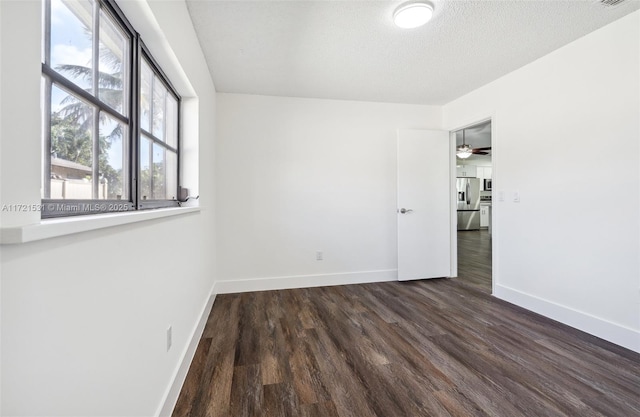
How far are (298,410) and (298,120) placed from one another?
2881 millimetres

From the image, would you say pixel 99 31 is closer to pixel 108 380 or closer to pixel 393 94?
pixel 108 380

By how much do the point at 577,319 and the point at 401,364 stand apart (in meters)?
1.68

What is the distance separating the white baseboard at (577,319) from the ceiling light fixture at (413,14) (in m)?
2.63

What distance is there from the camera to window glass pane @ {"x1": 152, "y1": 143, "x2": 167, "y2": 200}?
1.64 metres

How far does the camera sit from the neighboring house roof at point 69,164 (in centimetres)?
78

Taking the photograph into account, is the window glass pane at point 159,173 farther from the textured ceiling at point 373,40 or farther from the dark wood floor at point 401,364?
the dark wood floor at point 401,364

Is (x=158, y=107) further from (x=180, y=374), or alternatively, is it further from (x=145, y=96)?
(x=180, y=374)

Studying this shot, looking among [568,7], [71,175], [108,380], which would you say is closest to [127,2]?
[71,175]

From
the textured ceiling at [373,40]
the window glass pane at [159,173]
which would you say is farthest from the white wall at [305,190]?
the window glass pane at [159,173]

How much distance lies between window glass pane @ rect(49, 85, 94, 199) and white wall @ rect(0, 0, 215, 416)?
192mm

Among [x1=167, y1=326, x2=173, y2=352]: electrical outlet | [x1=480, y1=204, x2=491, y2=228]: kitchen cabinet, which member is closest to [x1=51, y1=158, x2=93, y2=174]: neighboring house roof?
[x1=167, y1=326, x2=173, y2=352]: electrical outlet

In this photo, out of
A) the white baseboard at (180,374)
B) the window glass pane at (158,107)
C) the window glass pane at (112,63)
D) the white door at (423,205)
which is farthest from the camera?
the white door at (423,205)

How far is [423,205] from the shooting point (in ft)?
11.4

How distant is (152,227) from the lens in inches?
45.9
